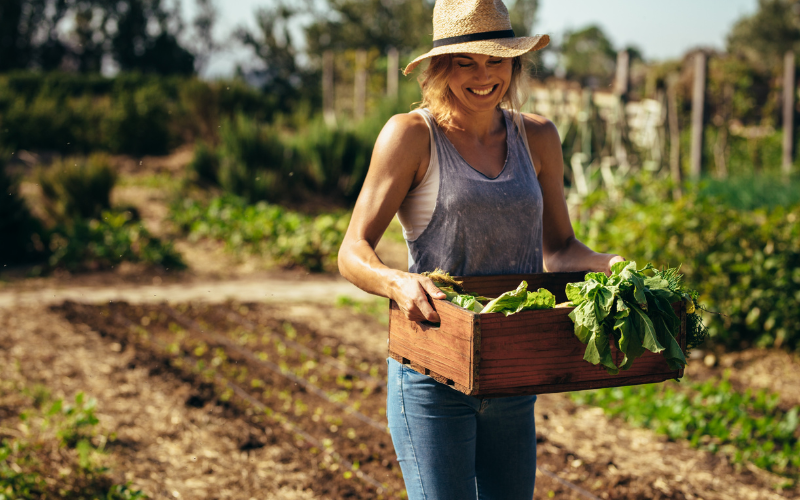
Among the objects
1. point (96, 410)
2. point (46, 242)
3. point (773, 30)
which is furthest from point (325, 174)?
point (773, 30)

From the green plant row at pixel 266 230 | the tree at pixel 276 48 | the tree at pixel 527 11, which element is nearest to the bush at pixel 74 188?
the green plant row at pixel 266 230

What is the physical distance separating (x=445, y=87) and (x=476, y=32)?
0.17m

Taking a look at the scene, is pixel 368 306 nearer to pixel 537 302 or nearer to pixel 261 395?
pixel 261 395

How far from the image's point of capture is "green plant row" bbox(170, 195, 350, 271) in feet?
27.2

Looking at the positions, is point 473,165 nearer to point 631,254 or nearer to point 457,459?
point 457,459

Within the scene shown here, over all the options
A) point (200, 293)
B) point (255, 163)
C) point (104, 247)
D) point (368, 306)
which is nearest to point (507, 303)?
point (368, 306)

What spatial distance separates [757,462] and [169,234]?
7.59 meters

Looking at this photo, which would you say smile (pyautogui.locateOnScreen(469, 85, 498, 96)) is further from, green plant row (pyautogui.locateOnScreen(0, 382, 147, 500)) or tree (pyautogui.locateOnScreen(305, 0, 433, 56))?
tree (pyautogui.locateOnScreen(305, 0, 433, 56))

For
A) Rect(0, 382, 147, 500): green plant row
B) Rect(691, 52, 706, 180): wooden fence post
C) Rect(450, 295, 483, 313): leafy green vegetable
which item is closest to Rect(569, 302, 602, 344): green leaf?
Rect(450, 295, 483, 313): leafy green vegetable

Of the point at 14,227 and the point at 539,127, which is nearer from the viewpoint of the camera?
the point at 539,127

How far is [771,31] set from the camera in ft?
119

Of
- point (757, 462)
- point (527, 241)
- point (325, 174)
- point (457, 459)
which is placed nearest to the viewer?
point (457, 459)

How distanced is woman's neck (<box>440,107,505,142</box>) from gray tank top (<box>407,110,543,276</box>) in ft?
0.18

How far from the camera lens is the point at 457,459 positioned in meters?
1.86
